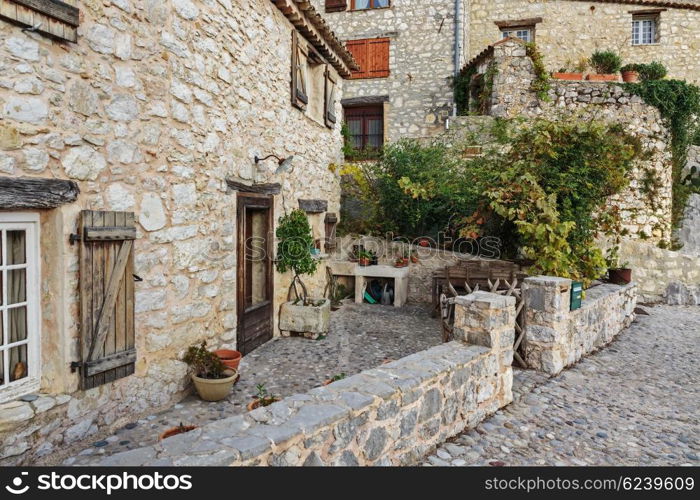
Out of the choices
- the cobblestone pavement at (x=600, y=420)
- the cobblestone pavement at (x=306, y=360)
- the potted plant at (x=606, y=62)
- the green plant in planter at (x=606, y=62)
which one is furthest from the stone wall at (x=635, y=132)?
the cobblestone pavement at (x=306, y=360)

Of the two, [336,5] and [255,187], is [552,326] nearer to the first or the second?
[255,187]

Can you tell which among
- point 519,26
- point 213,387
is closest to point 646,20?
point 519,26

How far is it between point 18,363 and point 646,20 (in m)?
19.0

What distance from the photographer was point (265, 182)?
19.7ft

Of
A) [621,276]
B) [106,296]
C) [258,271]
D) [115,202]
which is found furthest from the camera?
[621,276]

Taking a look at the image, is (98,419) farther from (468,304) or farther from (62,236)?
(468,304)

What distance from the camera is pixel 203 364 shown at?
4.41 metres

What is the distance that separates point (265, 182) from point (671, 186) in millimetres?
→ 11121

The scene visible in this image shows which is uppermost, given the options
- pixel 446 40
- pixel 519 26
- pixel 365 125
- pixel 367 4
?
pixel 367 4

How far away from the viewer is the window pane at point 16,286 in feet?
10.2

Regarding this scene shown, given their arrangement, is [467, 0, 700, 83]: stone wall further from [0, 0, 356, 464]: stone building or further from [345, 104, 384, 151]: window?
[0, 0, 356, 464]: stone building
